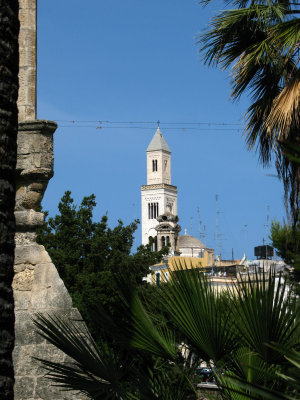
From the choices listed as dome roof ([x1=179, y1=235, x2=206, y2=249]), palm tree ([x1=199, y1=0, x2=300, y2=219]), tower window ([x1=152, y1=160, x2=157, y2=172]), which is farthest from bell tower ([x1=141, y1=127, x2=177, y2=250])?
palm tree ([x1=199, y1=0, x2=300, y2=219])

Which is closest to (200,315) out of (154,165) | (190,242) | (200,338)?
(200,338)

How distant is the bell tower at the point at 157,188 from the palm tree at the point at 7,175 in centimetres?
12770

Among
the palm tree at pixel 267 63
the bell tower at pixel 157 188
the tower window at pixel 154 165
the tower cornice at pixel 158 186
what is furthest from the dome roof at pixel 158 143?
the palm tree at pixel 267 63

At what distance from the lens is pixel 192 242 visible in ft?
387

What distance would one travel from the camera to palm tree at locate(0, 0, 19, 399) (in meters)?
3.18

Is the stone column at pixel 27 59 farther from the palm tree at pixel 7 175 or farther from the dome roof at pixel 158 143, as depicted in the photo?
the dome roof at pixel 158 143

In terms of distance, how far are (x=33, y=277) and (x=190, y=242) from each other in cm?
11289

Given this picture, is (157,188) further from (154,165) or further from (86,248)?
(86,248)

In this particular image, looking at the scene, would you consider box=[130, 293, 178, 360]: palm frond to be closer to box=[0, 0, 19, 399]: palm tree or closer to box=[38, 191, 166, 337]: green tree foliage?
box=[0, 0, 19, 399]: palm tree

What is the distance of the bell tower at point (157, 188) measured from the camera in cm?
13300

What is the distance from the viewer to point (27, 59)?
594 cm

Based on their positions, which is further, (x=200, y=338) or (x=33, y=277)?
(x=33, y=277)

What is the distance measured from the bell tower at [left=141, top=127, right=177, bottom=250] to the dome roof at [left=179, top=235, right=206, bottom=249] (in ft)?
39.4

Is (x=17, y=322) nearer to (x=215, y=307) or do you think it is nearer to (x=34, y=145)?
(x=34, y=145)
